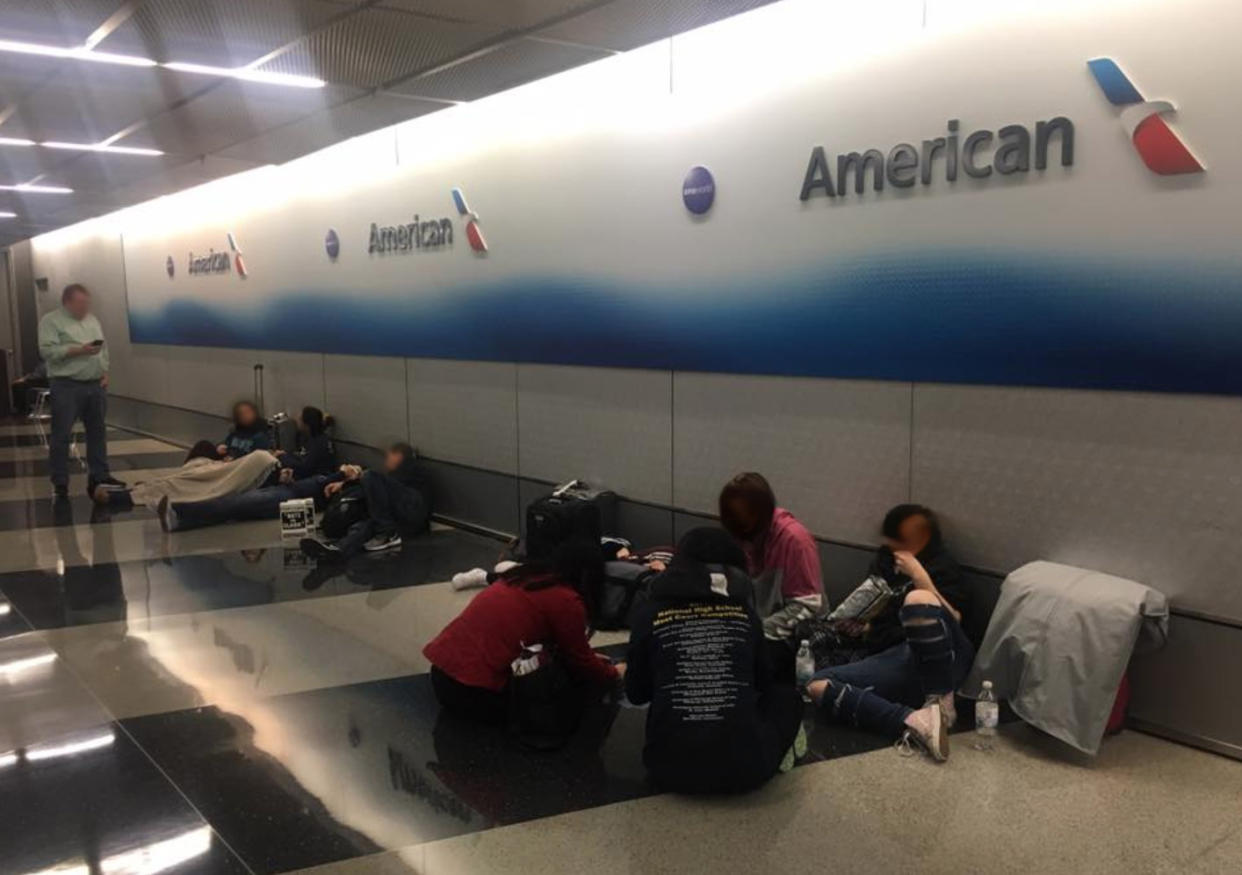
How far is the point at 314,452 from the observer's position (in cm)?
924

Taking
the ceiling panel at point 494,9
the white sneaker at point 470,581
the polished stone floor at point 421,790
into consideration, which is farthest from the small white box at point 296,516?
the ceiling panel at point 494,9

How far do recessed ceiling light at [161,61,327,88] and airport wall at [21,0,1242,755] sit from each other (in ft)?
4.48

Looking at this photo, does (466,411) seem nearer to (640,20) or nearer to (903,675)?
(640,20)

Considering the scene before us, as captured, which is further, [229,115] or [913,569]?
[229,115]

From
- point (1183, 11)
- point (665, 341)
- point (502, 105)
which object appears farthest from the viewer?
point (502, 105)

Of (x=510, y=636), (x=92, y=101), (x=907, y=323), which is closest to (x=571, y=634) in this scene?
(x=510, y=636)

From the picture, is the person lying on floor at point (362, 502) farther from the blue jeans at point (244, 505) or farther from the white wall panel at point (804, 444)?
the white wall panel at point (804, 444)

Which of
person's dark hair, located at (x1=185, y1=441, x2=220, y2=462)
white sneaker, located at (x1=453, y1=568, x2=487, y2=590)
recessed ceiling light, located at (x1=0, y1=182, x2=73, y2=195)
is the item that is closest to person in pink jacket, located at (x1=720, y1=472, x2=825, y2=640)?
white sneaker, located at (x1=453, y1=568, x2=487, y2=590)

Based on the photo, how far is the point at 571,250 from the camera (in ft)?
23.0

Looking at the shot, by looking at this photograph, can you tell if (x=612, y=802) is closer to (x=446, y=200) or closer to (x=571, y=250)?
(x=571, y=250)

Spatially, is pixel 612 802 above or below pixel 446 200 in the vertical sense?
below

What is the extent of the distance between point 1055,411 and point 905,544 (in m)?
0.85

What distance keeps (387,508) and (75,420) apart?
13.1 feet

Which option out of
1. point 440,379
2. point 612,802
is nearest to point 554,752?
point 612,802
